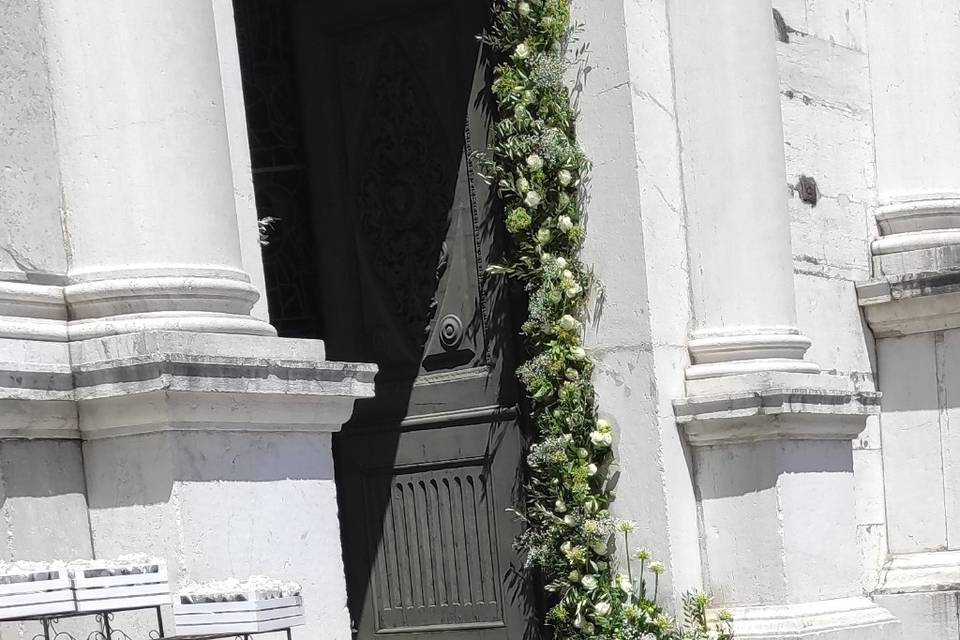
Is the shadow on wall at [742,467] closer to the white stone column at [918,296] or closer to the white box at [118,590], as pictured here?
the white stone column at [918,296]

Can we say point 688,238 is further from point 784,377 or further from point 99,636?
point 99,636

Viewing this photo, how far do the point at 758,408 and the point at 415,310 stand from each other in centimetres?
164

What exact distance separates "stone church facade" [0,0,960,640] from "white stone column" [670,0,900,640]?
0.04 ft

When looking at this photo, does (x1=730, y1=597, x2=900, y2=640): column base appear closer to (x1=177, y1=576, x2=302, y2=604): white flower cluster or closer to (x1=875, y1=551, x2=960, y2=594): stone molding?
(x1=875, y1=551, x2=960, y2=594): stone molding

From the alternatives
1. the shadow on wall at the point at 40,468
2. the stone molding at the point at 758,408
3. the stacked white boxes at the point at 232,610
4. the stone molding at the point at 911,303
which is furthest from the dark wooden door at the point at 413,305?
the stacked white boxes at the point at 232,610

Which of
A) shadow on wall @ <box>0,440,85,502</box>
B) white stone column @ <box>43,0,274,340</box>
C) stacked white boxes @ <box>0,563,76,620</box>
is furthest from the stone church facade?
stacked white boxes @ <box>0,563,76,620</box>

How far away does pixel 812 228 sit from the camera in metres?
7.43

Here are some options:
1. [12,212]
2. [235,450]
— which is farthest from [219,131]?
[235,450]

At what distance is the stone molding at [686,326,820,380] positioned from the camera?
6573 millimetres

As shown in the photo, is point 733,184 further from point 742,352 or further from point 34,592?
point 34,592

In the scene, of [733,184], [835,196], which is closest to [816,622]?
[733,184]

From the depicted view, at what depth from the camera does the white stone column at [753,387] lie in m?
6.50

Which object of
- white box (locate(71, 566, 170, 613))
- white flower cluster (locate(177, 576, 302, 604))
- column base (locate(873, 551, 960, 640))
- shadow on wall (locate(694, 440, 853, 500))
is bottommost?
column base (locate(873, 551, 960, 640))

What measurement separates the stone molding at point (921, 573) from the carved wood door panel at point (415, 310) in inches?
73.6
